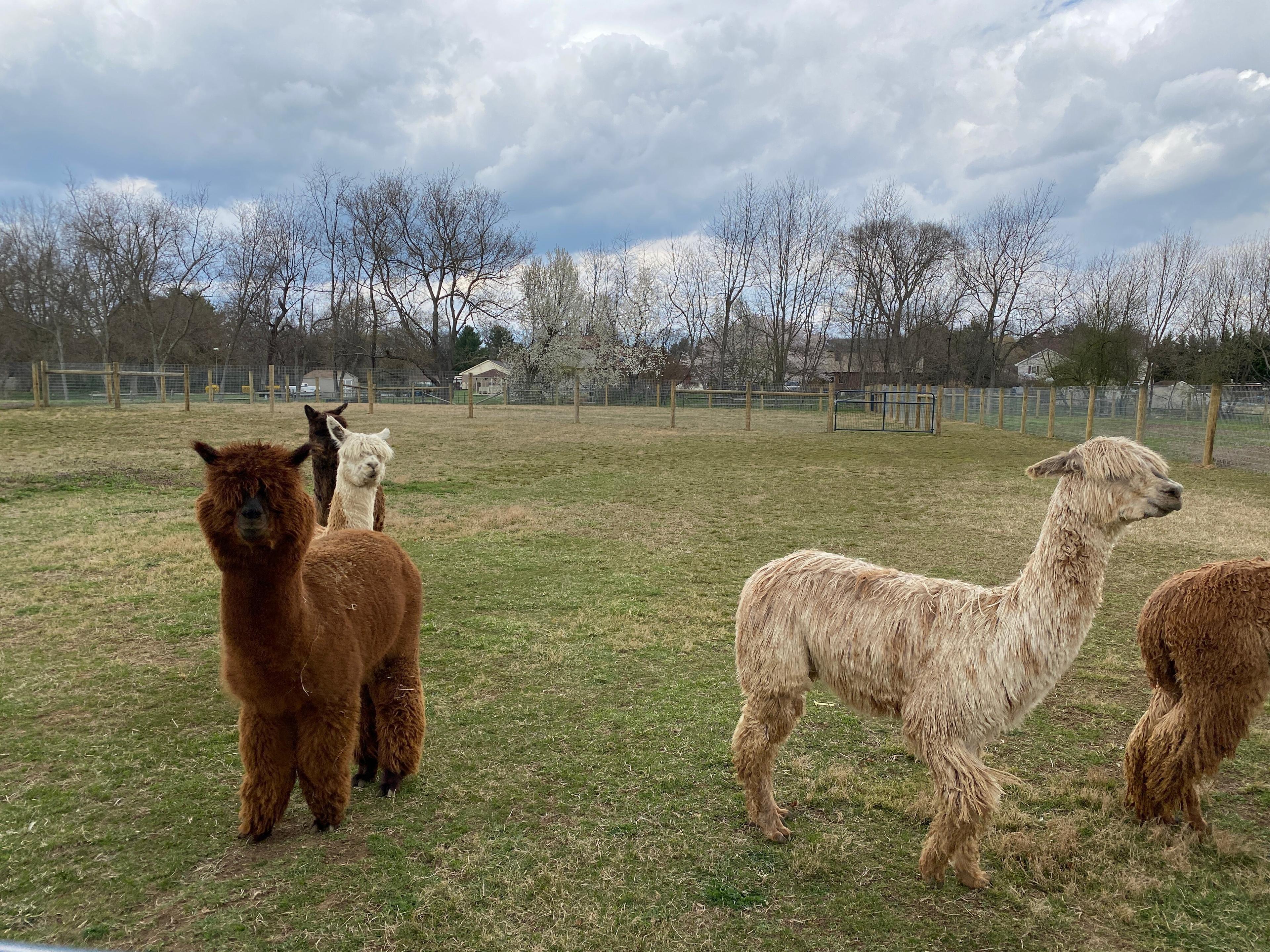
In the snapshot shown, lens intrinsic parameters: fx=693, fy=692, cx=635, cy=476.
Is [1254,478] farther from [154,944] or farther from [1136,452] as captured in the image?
[154,944]

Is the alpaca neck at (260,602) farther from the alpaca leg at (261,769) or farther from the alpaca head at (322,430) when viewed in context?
the alpaca head at (322,430)

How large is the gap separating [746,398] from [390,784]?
1043 inches

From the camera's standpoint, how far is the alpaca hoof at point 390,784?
9.88 feet

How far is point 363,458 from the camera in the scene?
15.2 ft


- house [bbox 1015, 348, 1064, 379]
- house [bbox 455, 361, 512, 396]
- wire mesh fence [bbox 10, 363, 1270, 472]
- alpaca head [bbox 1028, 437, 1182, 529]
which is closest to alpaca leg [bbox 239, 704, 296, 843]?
alpaca head [bbox 1028, 437, 1182, 529]

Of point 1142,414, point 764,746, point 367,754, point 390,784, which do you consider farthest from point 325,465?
point 1142,414

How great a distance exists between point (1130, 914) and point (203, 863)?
3215 mm

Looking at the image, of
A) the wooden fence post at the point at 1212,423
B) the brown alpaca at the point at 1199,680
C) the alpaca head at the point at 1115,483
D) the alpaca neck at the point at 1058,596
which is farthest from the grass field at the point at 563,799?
the wooden fence post at the point at 1212,423

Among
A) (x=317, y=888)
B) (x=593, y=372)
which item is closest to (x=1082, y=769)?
(x=317, y=888)

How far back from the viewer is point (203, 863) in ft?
8.25

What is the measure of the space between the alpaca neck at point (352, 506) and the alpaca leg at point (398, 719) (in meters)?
1.47

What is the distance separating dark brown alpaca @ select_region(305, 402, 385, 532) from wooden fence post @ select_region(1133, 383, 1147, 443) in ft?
56.2

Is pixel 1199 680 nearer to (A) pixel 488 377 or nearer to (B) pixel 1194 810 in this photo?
(B) pixel 1194 810

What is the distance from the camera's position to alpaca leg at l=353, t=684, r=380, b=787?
317 centimetres
